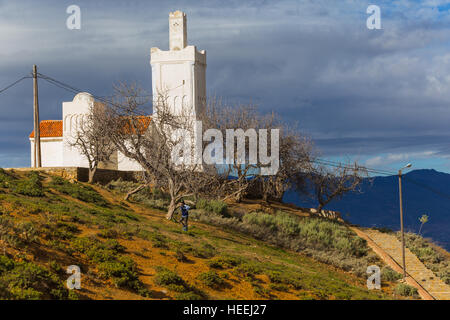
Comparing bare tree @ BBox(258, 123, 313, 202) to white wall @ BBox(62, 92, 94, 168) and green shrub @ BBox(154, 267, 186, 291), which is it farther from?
green shrub @ BBox(154, 267, 186, 291)

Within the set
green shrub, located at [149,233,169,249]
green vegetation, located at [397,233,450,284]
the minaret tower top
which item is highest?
the minaret tower top

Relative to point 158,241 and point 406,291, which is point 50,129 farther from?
point 406,291

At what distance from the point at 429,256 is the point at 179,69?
32832 mm

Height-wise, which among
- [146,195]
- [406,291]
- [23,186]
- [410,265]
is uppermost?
[23,186]

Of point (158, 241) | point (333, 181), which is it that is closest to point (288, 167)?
point (333, 181)

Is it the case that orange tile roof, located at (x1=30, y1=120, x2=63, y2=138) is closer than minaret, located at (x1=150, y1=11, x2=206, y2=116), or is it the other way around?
orange tile roof, located at (x1=30, y1=120, x2=63, y2=138)

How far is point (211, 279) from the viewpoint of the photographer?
18250mm

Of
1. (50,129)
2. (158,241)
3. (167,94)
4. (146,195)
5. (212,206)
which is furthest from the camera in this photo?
(50,129)

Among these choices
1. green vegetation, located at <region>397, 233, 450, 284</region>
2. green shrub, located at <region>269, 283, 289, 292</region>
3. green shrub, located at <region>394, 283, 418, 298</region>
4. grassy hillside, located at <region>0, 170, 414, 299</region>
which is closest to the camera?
grassy hillside, located at <region>0, 170, 414, 299</region>

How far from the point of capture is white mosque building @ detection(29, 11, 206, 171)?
51688 mm

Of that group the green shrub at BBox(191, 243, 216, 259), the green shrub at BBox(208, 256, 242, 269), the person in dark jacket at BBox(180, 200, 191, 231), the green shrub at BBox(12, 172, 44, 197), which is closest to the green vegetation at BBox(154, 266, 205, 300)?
the green shrub at BBox(208, 256, 242, 269)

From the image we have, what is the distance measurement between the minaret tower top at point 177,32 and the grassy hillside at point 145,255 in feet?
83.0

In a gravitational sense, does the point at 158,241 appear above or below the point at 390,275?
above

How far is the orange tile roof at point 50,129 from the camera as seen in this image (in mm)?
53375
